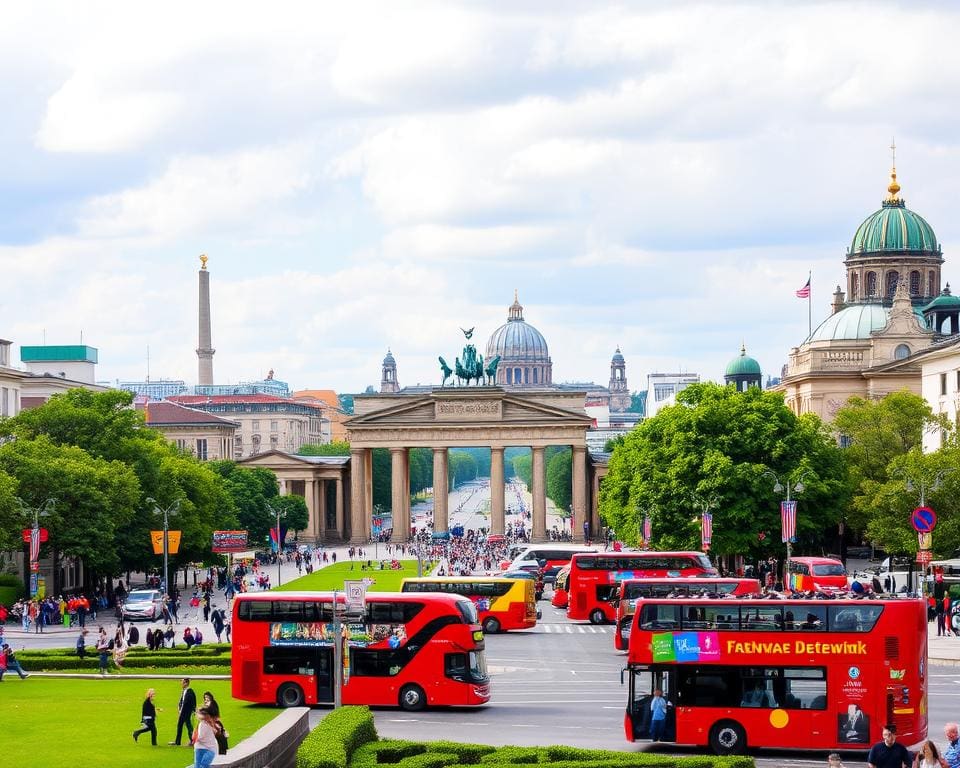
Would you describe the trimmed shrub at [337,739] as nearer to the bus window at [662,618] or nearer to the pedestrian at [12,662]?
the bus window at [662,618]

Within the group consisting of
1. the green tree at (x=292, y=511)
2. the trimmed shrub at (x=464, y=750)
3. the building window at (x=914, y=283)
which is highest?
the building window at (x=914, y=283)

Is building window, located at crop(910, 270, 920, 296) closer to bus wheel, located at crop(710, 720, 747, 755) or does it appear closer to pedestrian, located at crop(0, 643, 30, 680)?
pedestrian, located at crop(0, 643, 30, 680)

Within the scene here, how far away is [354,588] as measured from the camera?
4566cm

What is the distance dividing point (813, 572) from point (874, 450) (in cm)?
2912

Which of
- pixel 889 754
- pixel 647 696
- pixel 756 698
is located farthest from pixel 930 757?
pixel 647 696

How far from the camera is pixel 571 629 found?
8675 cm

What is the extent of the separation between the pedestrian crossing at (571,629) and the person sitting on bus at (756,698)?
39.5m

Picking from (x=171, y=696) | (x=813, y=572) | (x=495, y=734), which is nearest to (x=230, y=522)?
(x=813, y=572)

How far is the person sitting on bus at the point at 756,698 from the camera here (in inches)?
1748

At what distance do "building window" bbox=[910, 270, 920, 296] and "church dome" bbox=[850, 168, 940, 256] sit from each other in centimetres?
224

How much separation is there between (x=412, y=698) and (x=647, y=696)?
1023 centimetres

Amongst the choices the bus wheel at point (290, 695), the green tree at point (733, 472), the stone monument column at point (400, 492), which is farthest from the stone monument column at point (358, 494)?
the bus wheel at point (290, 695)

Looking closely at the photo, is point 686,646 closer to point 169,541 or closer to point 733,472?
point 169,541

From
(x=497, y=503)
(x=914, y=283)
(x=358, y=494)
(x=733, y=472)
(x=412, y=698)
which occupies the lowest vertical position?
(x=412, y=698)
